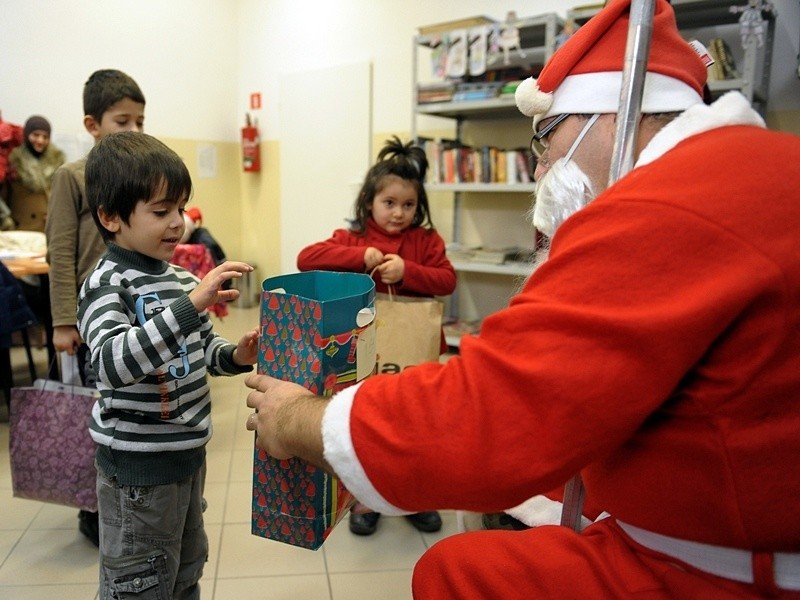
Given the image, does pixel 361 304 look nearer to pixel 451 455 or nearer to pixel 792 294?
pixel 451 455

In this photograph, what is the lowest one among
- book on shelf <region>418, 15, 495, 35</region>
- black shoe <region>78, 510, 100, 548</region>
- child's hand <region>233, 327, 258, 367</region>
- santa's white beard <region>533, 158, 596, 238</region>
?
black shoe <region>78, 510, 100, 548</region>

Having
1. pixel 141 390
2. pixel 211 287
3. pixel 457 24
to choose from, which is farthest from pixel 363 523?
pixel 457 24

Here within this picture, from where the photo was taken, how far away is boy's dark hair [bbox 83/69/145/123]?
79.7 inches

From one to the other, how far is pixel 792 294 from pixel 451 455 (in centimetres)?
43

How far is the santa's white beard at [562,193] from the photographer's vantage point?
1.08m

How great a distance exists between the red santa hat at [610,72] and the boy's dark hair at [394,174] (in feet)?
3.40

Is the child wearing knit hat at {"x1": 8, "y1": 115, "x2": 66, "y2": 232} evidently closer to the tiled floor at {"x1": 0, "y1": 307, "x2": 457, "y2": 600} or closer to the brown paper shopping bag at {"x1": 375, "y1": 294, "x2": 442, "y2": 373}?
the tiled floor at {"x1": 0, "y1": 307, "x2": 457, "y2": 600}

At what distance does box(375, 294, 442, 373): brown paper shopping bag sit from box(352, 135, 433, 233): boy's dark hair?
0.49 meters

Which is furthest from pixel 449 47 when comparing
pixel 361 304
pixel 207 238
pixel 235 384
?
pixel 361 304

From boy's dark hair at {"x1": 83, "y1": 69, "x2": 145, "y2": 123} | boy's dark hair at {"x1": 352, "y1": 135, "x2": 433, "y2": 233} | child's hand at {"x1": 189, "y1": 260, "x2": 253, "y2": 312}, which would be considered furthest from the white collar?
boy's dark hair at {"x1": 83, "y1": 69, "x2": 145, "y2": 123}

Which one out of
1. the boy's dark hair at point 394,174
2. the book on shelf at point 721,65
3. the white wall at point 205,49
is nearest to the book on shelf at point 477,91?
the white wall at point 205,49

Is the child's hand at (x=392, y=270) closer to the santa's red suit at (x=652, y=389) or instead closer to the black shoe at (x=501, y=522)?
the black shoe at (x=501, y=522)

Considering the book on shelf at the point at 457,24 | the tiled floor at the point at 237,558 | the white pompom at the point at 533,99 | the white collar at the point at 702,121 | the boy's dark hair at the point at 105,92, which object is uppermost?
the book on shelf at the point at 457,24

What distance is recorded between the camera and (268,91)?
6066 mm
